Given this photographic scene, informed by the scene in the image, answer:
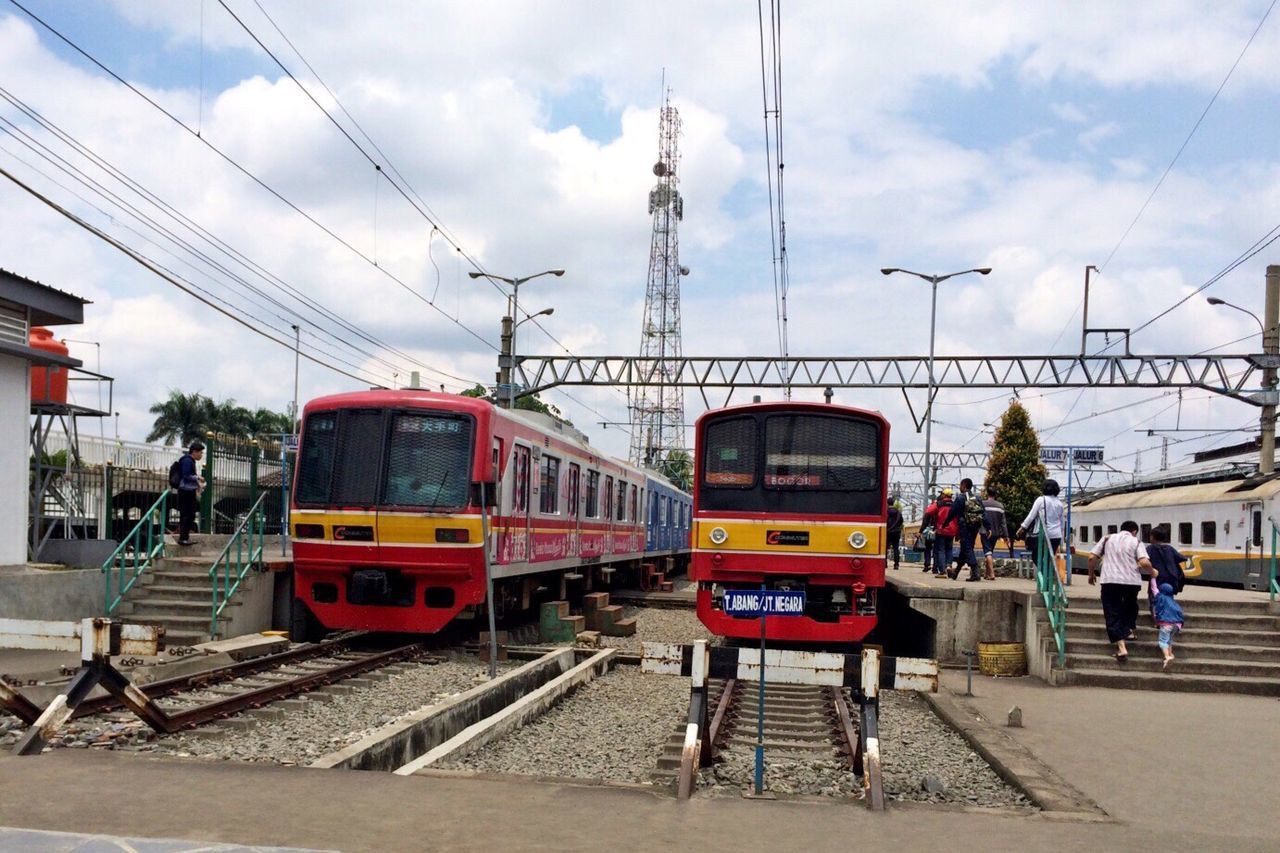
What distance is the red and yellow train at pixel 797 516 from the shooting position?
45.4ft

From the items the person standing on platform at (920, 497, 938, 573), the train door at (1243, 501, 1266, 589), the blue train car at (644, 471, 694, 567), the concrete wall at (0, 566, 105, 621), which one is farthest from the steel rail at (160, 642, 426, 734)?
the train door at (1243, 501, 1266, 589)

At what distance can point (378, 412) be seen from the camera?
14.0 meters

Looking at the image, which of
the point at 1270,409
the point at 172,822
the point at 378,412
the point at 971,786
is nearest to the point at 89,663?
the point at 172,822

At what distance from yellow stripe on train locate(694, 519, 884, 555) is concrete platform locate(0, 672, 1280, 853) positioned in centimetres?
595

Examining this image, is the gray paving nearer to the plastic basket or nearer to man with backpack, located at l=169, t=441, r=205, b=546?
the plastic basket

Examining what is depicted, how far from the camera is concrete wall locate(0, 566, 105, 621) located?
13484mm

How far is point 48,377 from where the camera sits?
17.6 m

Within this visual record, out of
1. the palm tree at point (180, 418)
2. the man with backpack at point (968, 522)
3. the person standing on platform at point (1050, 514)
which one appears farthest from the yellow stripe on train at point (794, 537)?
the palm tree at point (180, 418)

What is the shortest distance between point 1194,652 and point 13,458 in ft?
45.7

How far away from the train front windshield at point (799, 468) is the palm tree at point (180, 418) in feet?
183

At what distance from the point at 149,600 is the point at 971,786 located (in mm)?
10893

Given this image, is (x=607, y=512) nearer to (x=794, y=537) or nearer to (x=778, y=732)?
(x=794, y=537)

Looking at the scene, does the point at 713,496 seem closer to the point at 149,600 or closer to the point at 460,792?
the point at 149,600

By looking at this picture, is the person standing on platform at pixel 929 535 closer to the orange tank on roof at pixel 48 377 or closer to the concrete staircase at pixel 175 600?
the concrete staircase at pixel 175 600
